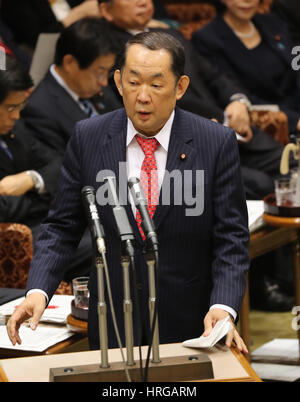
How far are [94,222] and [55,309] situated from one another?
131 centimetres

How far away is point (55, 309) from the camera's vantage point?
295 cm

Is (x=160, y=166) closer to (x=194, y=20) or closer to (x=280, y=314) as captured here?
(x=280, y=314)

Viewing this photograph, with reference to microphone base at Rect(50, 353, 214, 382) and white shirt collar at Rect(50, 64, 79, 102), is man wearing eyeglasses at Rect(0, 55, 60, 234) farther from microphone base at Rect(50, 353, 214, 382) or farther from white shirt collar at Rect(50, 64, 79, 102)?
microphone base at Rect(50, 353, 214, 382)

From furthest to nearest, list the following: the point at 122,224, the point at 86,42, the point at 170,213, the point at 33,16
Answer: the point at 33,16, the point at 86,42, the point at 170,213, the point at 122,224

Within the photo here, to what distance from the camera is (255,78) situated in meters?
5.68

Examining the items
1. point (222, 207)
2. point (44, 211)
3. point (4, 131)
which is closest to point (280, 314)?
point (44, 211)

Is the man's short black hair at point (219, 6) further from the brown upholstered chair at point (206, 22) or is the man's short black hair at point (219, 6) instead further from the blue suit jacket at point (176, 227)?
the blue suit jacket at point (176, 227)

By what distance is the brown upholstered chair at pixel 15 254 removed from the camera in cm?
356

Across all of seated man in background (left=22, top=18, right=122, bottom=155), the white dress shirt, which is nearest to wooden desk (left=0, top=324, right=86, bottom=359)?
seated man in background (left=22, top=18, right=122, bottom=155)

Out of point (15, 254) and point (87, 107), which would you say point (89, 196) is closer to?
point (15, 254)

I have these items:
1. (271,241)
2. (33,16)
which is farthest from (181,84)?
(33,16)

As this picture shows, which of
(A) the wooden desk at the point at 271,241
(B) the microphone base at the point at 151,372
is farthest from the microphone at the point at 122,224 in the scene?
(A) the wooden desk at the point at 271,241

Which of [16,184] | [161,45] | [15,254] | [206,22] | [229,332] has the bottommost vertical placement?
[15,254]

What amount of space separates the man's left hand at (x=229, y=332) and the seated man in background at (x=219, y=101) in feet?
9.41
